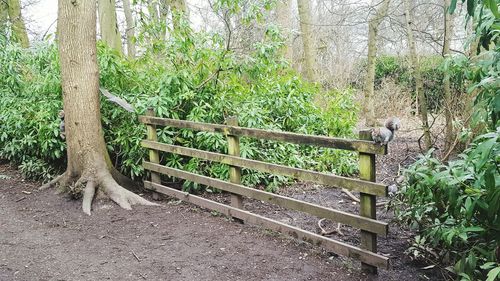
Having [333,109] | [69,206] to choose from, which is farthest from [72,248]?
[333,109]

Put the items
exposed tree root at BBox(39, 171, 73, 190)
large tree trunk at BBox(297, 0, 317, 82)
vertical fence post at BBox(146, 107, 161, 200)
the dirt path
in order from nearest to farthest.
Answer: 1. the dirt path
2. vertical fence post at BBox(146, 107, 161, 200)
3. exposed tree root at BBox(39, 171, 73, 190)
4. large tree trunk at BBox(297, 0, 317, 82)

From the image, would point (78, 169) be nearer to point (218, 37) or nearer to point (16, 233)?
point (16, 233)

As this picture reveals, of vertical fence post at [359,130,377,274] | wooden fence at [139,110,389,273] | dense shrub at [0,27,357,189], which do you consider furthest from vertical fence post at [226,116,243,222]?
vertical fence post at [359,130,377,274]

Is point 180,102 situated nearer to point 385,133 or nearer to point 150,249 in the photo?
point 150,249

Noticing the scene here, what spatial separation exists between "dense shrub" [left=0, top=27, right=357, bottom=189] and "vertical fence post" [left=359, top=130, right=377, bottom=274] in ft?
9.27

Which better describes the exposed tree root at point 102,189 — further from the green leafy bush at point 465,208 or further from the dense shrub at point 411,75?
the dense shrub at point 411,75

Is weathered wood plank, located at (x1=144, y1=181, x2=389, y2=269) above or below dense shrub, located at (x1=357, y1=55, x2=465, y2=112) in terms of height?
below

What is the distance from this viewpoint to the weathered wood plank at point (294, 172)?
11.7 ft

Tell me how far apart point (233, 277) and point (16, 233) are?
274 centimetres

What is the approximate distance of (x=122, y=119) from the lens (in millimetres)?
6656

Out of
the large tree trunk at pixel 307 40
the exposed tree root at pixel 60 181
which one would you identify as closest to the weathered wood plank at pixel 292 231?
the exposed tree root at pixel 60 181

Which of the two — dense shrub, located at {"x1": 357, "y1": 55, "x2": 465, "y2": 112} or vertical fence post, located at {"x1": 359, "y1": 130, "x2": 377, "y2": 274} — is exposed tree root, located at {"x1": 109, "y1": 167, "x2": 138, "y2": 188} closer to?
vertical fence post, located at {"x1": 359, "y1": 130, "x2": 377, "y2": 274}

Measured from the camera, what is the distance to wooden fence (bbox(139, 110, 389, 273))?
11.8ft

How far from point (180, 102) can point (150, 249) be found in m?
2.74
